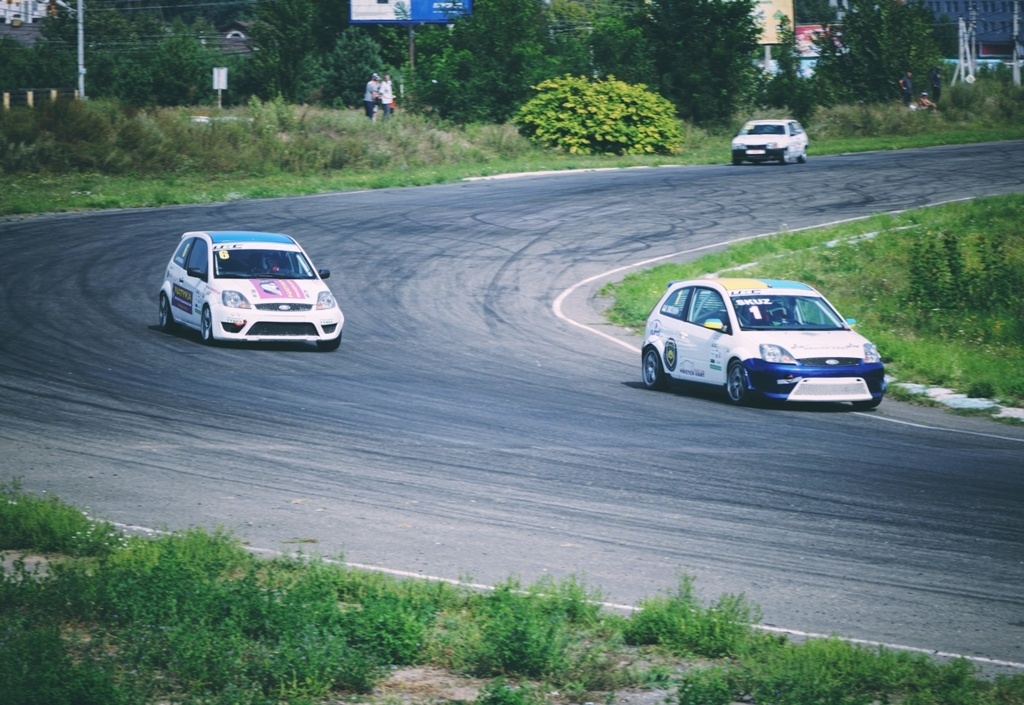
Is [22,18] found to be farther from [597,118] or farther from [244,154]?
[244,154]

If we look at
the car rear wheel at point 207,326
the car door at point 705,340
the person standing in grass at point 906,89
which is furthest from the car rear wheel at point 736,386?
the person standing in grass at point 906,89

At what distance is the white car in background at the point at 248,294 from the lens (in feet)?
67.5

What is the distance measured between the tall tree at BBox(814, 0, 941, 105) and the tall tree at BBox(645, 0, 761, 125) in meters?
5.63

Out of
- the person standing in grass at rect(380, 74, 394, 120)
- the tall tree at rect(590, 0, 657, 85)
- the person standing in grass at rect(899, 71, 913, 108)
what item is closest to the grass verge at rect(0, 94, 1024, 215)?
the person standing in grass at rect(380, 74, 394, 120)

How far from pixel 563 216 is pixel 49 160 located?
1557cm

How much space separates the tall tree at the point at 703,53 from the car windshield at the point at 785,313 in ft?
139

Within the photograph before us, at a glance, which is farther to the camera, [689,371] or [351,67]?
[351,67]

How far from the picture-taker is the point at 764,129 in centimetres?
4906

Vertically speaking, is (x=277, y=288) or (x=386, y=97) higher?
(x=386, y=97)

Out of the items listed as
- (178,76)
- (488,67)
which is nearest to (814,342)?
(488,67)

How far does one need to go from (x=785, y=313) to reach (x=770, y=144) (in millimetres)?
30727

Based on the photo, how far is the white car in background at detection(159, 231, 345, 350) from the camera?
67.5 feet

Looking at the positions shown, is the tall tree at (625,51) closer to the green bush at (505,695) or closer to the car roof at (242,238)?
the car roof at (242,238)

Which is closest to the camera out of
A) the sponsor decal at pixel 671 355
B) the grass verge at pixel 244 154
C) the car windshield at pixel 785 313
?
the car windshield at pixel 785 313
